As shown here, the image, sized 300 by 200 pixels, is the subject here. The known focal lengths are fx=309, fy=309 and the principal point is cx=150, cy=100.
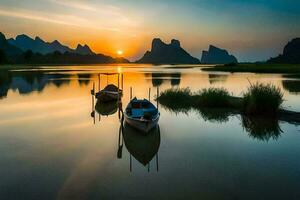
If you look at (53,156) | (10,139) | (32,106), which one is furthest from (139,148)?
(32,106)

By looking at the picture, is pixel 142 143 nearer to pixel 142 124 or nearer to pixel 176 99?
pixel 142 124

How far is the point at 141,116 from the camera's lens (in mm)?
21188

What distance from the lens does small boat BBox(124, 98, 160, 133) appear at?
19.9m

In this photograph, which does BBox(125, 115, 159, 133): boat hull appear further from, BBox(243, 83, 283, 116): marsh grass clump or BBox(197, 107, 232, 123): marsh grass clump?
BBox(243, 83, 283, 116): marsh grass clump

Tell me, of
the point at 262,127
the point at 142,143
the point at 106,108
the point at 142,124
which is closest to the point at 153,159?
the point at 142,143

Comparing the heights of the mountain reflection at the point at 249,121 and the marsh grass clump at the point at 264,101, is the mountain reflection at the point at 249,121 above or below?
below

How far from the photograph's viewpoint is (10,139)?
63.8ft

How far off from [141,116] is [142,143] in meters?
2.51

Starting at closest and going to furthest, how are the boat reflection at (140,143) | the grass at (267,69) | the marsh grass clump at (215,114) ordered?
the boat reflection at (140,143) < the marsh grass clump at (215,114) < the grass at (267,69)

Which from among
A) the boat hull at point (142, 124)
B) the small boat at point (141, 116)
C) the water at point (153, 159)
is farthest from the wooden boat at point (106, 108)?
the boat hull at point (142, 124)

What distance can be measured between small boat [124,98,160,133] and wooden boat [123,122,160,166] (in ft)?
1.59

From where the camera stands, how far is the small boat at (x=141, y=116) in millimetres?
19891

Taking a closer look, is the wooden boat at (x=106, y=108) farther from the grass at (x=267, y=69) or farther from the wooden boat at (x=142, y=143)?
the grass at (x=267, y=69)

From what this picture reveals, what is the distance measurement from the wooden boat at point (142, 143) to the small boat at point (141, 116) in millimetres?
483
